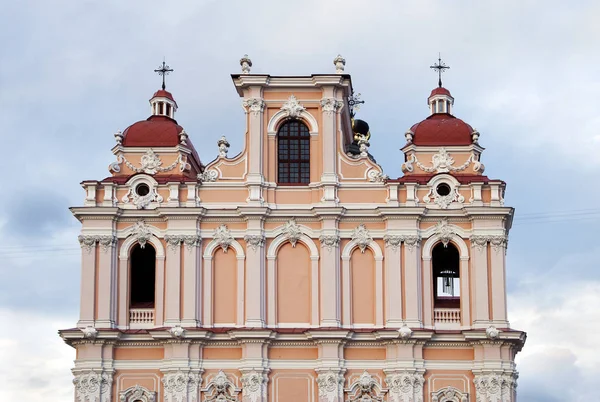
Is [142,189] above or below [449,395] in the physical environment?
above

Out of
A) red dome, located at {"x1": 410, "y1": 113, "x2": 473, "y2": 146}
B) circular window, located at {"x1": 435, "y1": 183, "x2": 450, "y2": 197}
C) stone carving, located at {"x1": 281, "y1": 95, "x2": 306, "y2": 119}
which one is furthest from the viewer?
red dome, located at {"x1": 410, "y1": 113, "x2": 473, "y2": 146}

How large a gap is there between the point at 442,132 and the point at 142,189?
1098cm

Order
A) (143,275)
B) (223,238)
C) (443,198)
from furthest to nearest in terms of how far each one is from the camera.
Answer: (143,275)
(443,198)
(223,238)

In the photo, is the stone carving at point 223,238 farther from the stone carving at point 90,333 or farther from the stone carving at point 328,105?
the stone carving at point 328,105

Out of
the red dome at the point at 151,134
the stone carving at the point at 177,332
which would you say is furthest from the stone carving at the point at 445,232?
the red dome at the point at 151,134

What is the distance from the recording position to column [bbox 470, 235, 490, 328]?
47.2 meters

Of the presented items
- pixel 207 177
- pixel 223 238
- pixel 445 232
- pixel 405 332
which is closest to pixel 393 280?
pixel 405 332

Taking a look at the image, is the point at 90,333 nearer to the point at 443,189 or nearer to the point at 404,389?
the point at 404,389

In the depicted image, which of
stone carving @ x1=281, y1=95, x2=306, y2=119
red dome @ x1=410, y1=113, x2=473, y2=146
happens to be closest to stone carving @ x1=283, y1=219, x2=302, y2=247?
stone carving @ x1=281, y1=95, x2=306, y2=119

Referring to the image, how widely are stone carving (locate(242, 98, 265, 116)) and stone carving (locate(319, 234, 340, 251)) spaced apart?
17.1 feet

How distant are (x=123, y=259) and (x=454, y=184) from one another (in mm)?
11907

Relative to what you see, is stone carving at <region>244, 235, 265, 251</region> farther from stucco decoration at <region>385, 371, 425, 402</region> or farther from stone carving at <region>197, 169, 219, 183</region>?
stucco decoration at <region>385, 371, 425, 402</region>

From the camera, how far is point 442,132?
50.0 meters

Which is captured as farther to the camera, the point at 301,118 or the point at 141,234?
the point at 301,118
